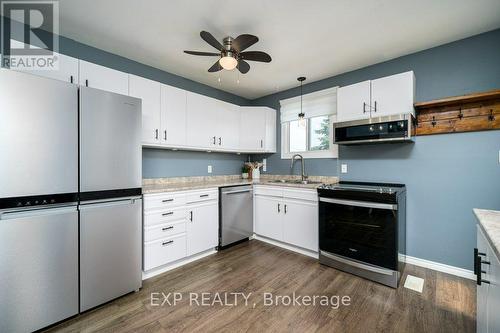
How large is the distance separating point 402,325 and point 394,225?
31.8 inches

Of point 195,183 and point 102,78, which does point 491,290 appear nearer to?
point 195,183

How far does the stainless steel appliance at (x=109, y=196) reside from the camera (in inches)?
66.2

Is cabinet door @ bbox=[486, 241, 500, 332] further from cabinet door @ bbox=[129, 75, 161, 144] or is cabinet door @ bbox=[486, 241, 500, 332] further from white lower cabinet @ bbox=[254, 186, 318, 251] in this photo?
cabinet door @ bbox=[129, 75, 161, 144]

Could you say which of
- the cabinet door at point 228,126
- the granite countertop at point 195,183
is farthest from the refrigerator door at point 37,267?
the cabinet door at point 228,126

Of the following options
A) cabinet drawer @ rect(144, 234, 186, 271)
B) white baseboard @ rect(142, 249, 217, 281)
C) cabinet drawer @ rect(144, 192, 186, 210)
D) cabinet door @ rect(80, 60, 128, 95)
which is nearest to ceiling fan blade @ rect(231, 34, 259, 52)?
cabinet door @ rect(80, 60, 128, 95)

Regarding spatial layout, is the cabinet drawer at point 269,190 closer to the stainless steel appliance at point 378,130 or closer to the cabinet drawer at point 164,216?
the stainless steel appliance at point 378,130

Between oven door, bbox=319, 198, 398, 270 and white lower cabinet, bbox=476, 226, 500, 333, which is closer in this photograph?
white lower cabinet, bbox=476, 226, 500, 333

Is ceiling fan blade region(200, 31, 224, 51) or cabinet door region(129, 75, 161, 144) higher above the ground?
ceiling fan blade region(200, 31, 224, 51)

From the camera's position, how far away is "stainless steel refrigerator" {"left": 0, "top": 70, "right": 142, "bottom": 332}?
1394 mm

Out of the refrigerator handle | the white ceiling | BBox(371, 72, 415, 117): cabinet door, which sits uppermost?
the white ceiling

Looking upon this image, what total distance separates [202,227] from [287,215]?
1.18 metres

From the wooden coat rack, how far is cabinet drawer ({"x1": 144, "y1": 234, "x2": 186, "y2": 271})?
3098mm

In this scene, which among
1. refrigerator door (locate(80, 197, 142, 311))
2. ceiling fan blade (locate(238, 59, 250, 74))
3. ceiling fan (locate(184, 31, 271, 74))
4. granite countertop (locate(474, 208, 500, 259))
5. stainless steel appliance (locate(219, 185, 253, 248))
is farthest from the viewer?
stainless steel appliance (locate(219, 185, 253, 248))

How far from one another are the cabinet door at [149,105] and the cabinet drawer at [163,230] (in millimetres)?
1018
